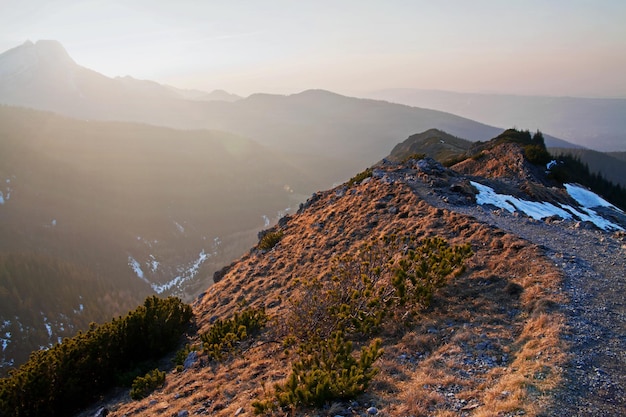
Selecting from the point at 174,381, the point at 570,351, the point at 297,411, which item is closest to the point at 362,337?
the point at 297,411

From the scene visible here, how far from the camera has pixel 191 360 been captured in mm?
13734

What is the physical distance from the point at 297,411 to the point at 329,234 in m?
14.6

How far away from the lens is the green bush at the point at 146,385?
12.3 m

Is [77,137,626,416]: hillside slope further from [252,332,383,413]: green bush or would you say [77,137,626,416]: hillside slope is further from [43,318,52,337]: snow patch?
[43,318,52,337]: snow patch

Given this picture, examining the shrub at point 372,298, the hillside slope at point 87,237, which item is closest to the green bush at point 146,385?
the shrub at point 372,298

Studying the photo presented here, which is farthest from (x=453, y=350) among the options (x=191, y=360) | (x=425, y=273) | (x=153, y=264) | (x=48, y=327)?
(x=153, y=264)

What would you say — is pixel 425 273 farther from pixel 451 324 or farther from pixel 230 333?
pixel 230 333

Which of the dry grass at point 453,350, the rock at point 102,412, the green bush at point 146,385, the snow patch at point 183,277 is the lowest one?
the snow patch at point 183,277

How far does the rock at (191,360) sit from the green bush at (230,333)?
44 cm

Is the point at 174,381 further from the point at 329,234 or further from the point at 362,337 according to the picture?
the point at 329,234

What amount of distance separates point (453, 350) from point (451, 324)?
143 cm

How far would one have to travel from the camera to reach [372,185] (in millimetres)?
26109

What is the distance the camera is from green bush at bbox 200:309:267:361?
12969mm

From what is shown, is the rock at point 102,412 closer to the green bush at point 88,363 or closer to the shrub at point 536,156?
the green bush at point 88,363
